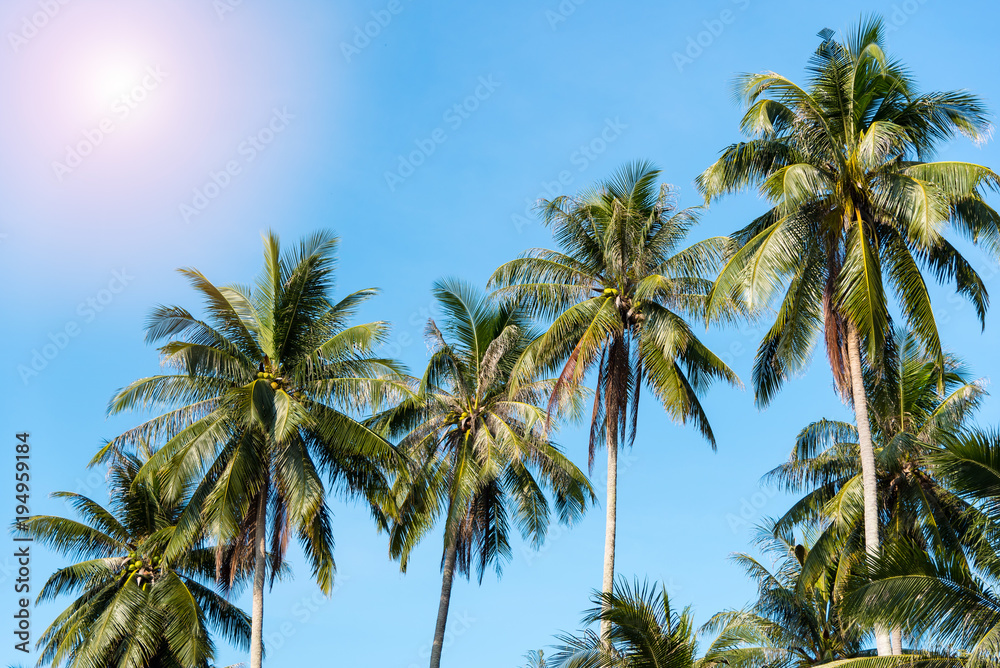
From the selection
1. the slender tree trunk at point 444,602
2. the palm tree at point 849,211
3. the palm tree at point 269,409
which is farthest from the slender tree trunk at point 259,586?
the palm tree at point 849,211

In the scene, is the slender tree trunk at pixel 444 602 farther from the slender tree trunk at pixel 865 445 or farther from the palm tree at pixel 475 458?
the slender tree trunk at pixel 865 445

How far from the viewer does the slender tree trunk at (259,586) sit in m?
22.6

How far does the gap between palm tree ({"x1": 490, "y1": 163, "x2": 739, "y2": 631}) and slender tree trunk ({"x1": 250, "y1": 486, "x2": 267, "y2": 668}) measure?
7.67 metres

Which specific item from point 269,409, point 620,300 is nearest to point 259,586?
point 269,409

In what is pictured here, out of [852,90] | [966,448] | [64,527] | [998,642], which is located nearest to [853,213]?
[852,90]

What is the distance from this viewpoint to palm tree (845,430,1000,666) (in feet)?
48.0

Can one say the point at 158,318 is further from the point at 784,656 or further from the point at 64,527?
the point at 784,656

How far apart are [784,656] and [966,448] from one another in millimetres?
14926

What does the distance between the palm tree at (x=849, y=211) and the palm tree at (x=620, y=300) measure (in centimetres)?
294

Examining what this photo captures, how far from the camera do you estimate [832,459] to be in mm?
29859

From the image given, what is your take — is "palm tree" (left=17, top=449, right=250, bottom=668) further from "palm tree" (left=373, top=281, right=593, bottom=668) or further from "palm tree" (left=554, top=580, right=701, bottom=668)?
"palm tree" (left=554, top=580, right=701, bottom=668)

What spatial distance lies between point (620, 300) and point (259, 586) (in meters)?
11.5

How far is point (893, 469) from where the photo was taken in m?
26.5

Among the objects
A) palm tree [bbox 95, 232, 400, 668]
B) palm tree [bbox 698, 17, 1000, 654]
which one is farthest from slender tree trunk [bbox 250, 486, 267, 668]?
palm tree [bbox 698, 17, 1000, 654]
